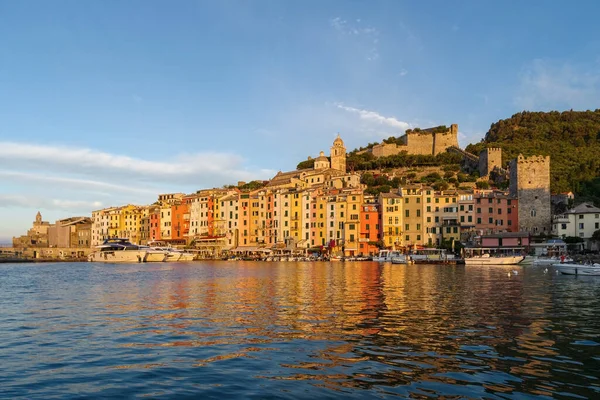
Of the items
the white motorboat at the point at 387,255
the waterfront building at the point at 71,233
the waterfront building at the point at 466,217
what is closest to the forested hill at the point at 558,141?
the waterfront building at the point at 466,217

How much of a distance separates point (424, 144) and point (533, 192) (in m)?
57.5

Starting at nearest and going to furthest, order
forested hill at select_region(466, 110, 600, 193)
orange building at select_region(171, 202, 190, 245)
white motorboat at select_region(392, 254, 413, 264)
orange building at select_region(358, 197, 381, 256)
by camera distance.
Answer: white motorboat at select_region(392, 254, 413, 264), orange building at select_region(358, 197, 381, 256), forested hill at select_region(466, 110, 600, 193), orange building at select_region(171, 202, 190, 245)

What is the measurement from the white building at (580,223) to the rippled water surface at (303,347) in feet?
185

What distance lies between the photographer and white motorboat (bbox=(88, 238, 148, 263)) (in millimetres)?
92000

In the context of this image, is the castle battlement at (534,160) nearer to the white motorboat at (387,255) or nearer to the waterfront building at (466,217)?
the waterfront building at (466,217)

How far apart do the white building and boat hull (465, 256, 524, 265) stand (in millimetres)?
14385

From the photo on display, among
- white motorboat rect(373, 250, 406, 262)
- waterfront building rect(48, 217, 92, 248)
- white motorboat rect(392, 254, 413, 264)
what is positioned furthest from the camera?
waterfront building rect(48, 217, 92, 248)

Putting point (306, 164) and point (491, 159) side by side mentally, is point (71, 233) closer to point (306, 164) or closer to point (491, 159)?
point (306, 164)

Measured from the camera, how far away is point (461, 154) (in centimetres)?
13038

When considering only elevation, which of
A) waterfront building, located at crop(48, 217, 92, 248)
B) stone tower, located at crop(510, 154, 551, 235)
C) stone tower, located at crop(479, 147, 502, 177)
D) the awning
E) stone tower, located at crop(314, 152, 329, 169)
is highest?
stone tower, located at crop(314, 152, 329, 169)

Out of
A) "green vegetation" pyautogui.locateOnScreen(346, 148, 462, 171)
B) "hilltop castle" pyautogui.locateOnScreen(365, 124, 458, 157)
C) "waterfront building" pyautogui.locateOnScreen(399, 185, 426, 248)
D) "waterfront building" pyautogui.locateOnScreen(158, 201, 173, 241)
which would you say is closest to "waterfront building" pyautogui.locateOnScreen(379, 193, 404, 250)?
"waterfront building" pyautogui.locateOnScreen(399, 185, 426, 248)

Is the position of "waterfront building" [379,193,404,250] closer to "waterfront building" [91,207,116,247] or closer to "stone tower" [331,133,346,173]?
"stone tower" [331,133,346,173]

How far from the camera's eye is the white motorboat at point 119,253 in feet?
302

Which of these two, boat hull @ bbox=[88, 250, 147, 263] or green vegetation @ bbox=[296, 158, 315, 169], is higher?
green vegetation @ bbox=[296, 158, 315, 169]
